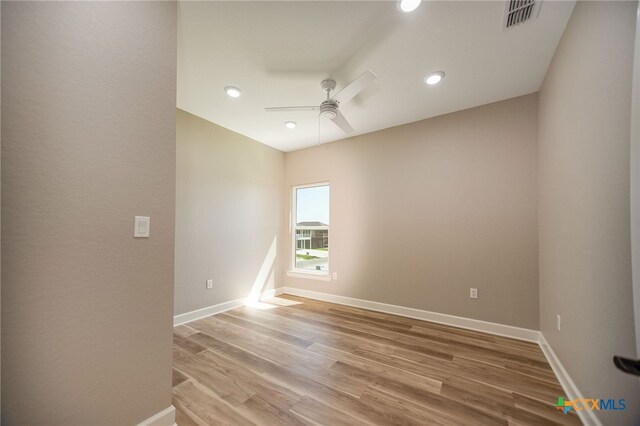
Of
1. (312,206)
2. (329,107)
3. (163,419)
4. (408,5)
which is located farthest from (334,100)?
(163,419)

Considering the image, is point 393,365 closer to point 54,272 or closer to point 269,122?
point 54,272

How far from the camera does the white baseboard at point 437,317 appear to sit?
102 inches

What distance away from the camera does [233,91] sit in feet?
8.51

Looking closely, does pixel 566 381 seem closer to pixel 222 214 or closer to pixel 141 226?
pixel 141 226

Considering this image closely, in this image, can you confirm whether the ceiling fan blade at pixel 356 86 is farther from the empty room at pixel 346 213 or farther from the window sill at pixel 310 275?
the window sill at pixel 310 275

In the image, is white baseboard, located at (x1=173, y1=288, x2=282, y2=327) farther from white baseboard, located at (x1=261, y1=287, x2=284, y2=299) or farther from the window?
the window

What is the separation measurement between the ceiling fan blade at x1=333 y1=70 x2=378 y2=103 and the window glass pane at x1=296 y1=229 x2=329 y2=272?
2.42 metres

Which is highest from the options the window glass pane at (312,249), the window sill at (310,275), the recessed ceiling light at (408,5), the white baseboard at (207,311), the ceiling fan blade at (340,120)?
the recessed ceiling light at (408,5)

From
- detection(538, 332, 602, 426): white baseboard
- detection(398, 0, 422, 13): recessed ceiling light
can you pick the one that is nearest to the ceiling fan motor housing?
detection(398, 0, 422, 13): recessed ceiling light

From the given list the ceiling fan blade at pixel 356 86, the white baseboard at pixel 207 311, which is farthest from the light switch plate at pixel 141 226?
the white baseboard at pixel 207 311

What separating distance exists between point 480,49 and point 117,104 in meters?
2.61

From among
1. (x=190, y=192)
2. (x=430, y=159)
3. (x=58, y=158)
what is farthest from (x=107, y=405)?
(x=430, y=159)

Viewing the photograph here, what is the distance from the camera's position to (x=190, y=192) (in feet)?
10.3

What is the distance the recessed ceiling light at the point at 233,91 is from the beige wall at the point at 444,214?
185 cm
